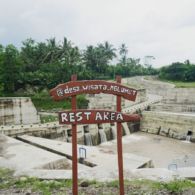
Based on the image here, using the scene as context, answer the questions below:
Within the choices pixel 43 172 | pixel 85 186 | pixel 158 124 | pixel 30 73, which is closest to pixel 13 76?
pixel 30 73

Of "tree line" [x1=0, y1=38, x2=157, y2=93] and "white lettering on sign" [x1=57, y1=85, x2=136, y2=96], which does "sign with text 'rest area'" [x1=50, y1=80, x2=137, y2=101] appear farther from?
"tree line" [x1=0, y1=38, x2=157, y2=93]

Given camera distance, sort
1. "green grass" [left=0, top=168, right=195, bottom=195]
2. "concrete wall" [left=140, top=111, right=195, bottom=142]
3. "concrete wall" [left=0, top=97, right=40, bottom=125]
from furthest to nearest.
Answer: "concrete wall" [left=140, top=111, right=195, bottom=142]
"concrete wall" [left=0, top=97, right=40, bottom=125]
"green grass" [left=0, top=168, right=195, bottom=195]

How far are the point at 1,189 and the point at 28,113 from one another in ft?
49.8

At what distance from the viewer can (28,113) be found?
78.3 ft

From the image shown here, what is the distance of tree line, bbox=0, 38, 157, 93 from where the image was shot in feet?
112

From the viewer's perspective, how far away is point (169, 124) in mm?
30156

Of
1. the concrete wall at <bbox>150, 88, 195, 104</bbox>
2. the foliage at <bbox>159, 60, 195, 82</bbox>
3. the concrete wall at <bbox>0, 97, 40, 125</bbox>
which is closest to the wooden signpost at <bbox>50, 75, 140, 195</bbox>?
the concrete wall at <bbox>0, 97, 40, 125</bbox>

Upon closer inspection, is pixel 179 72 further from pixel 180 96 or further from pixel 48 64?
pixel 48 64

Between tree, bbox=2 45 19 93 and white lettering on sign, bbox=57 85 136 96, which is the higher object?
tree, bbox=2 45 19 93

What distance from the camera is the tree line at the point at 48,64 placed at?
112 ft

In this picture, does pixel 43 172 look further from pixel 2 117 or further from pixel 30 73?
pixel 30 73

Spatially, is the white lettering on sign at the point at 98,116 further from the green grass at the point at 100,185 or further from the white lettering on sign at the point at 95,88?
the green grass at the point at 100,185

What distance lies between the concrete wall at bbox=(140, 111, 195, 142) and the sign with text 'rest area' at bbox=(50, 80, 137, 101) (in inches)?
873

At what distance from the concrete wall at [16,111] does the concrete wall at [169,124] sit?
13.2 meters
